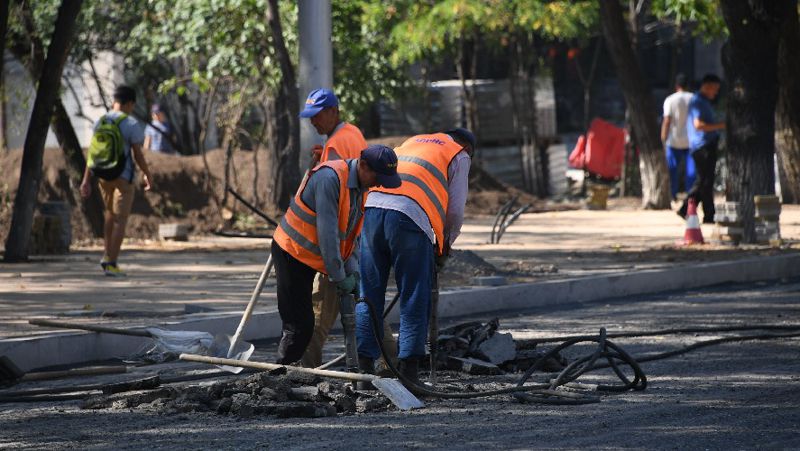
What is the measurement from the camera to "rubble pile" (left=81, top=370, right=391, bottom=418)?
719cm

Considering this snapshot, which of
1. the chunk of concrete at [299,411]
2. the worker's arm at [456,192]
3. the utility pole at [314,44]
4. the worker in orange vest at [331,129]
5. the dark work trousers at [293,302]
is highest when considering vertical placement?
the utility pole at [314,44]

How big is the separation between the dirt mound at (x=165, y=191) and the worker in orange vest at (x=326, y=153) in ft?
33.9

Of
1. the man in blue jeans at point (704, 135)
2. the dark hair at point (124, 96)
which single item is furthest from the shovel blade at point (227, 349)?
the man in blue jeans at point (704, 135)

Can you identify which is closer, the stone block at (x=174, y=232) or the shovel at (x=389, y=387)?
the shovel at (x=389, y=387)

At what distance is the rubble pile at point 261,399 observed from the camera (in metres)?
7.19

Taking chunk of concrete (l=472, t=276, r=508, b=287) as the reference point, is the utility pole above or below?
above

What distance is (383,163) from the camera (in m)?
7.46

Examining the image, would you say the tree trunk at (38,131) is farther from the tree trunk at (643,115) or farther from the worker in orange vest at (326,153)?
the tree trunk at (643,115)

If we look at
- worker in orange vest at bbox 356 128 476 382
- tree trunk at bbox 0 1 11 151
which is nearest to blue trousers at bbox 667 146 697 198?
tree trunk at bbox 0 1 11 151

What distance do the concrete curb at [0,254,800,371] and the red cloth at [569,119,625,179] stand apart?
493 inches

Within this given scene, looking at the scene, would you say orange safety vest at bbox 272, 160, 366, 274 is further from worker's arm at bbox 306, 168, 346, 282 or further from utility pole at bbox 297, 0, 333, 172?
utility pole at bbox 297, 0, 333, 172

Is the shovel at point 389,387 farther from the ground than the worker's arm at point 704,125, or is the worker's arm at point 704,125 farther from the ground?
the worker's arm at point 704,125

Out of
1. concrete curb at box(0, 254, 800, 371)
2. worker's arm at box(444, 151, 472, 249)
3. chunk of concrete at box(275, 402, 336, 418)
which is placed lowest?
concrete curb at box(0, 254, 800, 371)

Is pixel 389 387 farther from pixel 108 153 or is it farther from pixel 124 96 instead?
pixel 124 96
